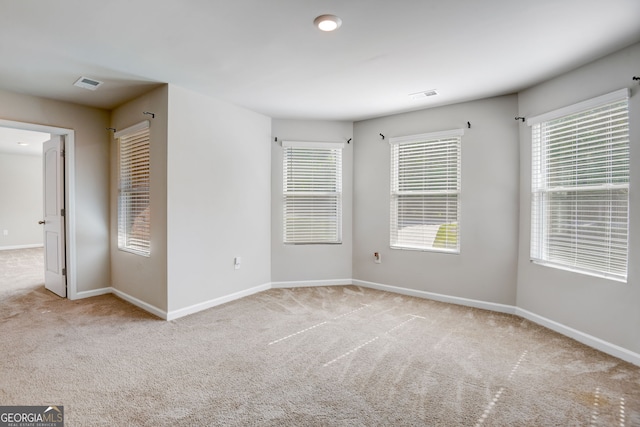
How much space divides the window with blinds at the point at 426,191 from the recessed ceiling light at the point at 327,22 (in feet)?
7.46

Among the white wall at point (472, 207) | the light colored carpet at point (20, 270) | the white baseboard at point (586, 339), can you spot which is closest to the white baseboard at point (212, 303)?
the white wall at point (472, 207)

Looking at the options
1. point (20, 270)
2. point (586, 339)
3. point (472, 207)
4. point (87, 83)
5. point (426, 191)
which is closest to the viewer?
point (586, 339)

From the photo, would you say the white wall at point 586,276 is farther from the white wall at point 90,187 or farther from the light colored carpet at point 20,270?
the light colored carpet at point 20,270

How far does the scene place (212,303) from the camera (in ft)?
12.3

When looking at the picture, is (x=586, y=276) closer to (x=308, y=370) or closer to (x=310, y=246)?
(x=308, y=370)

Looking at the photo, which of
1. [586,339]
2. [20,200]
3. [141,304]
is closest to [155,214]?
[141,304]

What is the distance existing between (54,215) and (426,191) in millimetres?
4916

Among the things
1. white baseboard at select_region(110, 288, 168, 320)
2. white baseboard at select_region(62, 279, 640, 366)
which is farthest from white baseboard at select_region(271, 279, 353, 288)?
white baseboard at select_region(110, 288, 168, 320)

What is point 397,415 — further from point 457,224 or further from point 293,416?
point 457,224

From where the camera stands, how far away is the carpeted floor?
6.15ft

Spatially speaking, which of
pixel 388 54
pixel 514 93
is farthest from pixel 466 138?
pixel 388 54

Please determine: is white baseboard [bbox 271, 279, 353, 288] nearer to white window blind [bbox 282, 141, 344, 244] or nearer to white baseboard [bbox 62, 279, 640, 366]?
white baseboard [bbox 62, 279, 640, 366]

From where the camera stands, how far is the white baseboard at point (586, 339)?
8.14 ft

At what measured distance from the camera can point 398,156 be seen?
4.35 m
